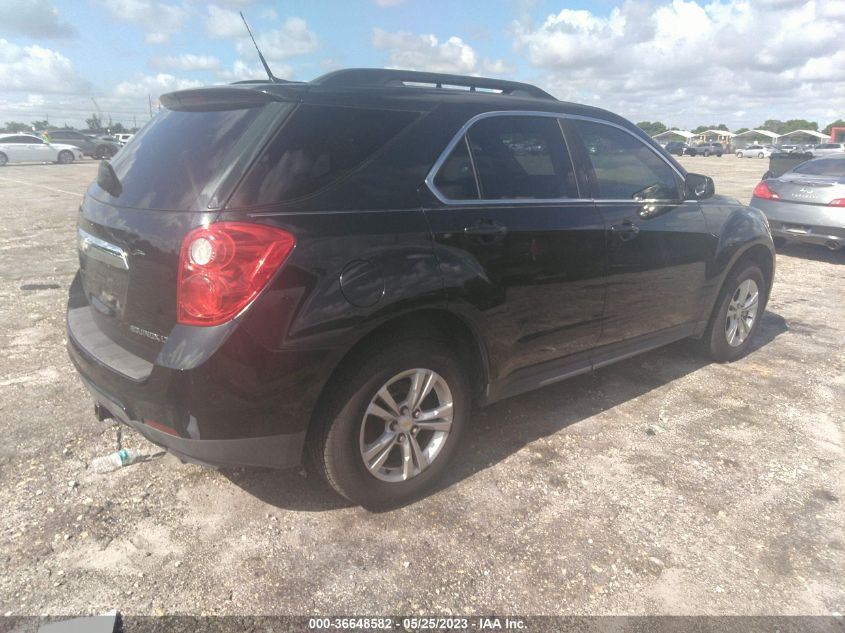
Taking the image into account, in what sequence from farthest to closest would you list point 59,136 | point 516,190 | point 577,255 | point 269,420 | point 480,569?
1. point 59,136
2. point 577,255
3. point 516,190
4. point 480,569
5. point 269,420

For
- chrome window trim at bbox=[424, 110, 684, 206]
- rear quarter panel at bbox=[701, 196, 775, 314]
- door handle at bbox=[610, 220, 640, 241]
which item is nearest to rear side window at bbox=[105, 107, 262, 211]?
chrome window trim at bbox=[424, 110, 684, 206]

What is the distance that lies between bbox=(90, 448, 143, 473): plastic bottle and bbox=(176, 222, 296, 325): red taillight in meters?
1.31

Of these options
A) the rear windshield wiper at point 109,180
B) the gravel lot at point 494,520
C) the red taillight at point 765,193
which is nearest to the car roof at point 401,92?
the rear windshield wiper at point 109,180

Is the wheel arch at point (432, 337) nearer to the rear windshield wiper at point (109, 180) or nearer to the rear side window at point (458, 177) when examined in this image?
the rear side window at point (458, 177)

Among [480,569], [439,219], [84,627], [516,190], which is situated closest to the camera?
[84,627]

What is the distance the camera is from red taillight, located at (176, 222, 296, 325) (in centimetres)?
215

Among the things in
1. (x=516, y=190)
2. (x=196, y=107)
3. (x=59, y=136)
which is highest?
(x=196, y=107)

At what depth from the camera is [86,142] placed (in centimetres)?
3744

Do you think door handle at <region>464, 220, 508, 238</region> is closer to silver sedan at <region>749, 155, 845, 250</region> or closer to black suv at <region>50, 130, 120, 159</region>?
silver sedan at <region>749, 155, 845, 250</region>

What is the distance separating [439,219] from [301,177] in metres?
0.63

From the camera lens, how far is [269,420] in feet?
7.50

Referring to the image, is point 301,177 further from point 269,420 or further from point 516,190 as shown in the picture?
point 516,190

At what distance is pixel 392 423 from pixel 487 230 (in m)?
0.99

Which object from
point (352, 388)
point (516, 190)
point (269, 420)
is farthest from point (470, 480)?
point (516, 190)
